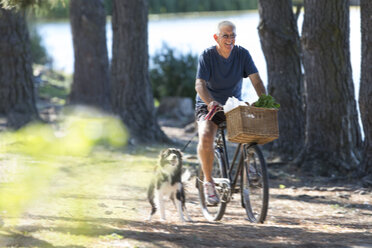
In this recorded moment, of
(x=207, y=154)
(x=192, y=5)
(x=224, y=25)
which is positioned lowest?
(x=207, y=154)

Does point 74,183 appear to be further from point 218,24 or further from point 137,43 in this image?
point 137,43

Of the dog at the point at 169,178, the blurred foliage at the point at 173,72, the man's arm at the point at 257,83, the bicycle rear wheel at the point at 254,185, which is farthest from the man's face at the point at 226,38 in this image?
the blurred foliage at the point at 173,72

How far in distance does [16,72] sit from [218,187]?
20.9ft

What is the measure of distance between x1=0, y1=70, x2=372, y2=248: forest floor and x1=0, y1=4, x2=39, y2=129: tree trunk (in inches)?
60.5

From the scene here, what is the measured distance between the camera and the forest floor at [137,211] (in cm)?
530

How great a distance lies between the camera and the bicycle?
580 centimetres

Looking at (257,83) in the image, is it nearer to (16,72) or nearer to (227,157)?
(227,157)

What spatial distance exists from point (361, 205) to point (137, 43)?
5.95 metres

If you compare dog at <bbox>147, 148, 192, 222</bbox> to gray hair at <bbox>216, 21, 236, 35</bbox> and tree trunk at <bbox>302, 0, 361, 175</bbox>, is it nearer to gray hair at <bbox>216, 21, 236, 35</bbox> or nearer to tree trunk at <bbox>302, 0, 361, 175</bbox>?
gray hair at <bbox>216, 21, 236, 35</bbox>

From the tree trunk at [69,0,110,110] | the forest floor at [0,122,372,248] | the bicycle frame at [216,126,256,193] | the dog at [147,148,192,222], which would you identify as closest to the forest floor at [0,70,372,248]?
the forest floor at [0,122,372,248]

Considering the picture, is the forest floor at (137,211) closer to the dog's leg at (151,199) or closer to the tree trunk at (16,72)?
the dog's leg at (151,199)

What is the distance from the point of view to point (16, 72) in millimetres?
11453

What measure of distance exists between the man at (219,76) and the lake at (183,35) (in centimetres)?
742

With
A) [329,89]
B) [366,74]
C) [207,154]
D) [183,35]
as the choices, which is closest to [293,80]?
[329,89]
